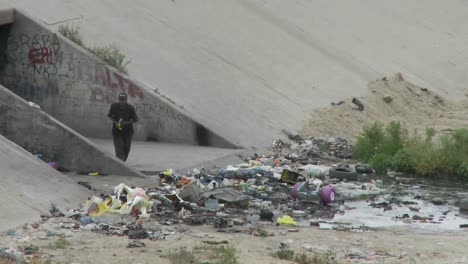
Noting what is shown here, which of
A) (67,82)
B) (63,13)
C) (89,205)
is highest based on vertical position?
(63,13)

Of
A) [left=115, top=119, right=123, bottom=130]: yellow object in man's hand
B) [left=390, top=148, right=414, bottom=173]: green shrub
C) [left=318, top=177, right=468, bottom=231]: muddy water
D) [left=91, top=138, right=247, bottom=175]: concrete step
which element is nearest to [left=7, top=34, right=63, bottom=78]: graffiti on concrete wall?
[left=91, top=138, right=247, bottom=175]: concrete step

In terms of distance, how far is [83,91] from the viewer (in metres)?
19.9

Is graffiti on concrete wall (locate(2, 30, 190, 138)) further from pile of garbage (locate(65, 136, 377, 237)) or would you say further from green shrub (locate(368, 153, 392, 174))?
green shrub (locate(368, 153, 392, 174))

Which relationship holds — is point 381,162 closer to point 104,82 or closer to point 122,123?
point 122,123

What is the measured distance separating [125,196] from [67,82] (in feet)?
21.2

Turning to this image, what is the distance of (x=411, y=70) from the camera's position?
3103 cm

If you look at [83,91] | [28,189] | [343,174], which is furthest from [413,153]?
[28,189]

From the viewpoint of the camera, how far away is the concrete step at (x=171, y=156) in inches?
688

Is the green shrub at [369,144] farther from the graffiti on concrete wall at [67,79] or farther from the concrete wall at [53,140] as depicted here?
the concrete wall at [53,140]

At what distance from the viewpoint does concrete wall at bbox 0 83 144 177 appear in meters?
16.5

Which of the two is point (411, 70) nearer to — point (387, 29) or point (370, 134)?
point (387, 29)

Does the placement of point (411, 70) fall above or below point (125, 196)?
above

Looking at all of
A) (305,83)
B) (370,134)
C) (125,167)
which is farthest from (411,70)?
(125,167)

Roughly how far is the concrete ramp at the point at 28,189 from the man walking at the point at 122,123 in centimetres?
227
